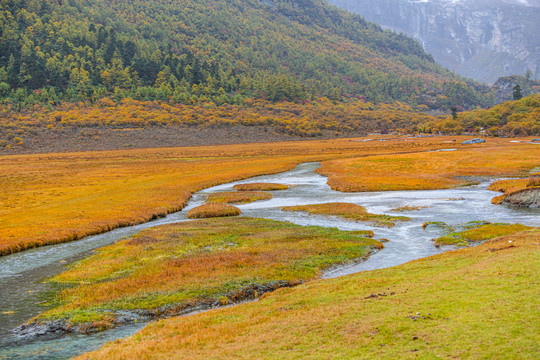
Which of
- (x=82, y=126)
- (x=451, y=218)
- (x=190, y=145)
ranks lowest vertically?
(x=451, y=218)

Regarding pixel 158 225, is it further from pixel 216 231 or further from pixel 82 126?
pixel 82 126

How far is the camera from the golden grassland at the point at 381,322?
14797 mm

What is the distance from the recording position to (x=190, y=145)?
644ft

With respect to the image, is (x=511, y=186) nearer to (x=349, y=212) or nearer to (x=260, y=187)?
(x=349, y=212)

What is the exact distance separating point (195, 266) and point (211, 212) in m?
24.9

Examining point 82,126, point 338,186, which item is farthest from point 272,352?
point 82,126

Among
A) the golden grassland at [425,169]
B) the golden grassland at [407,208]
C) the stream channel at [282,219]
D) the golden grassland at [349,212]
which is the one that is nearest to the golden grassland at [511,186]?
the stream channel at [282,219]

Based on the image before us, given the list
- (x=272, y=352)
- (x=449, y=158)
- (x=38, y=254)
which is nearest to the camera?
(x=272, y=352)

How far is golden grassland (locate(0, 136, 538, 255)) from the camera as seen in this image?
4950cm

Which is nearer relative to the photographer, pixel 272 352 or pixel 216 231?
pixel 272 352

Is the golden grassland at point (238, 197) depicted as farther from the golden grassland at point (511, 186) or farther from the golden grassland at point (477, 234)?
the golden grassland at point (477, 234)

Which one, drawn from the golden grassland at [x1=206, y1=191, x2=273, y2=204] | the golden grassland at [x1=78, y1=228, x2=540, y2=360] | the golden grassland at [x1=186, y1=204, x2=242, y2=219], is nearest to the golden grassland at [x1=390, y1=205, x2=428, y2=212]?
the golden grassland at [x1=186, y1=204, x2=242, y2=219]

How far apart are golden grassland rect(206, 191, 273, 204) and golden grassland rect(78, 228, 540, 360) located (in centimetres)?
4201

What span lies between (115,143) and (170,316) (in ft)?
Result: 579
